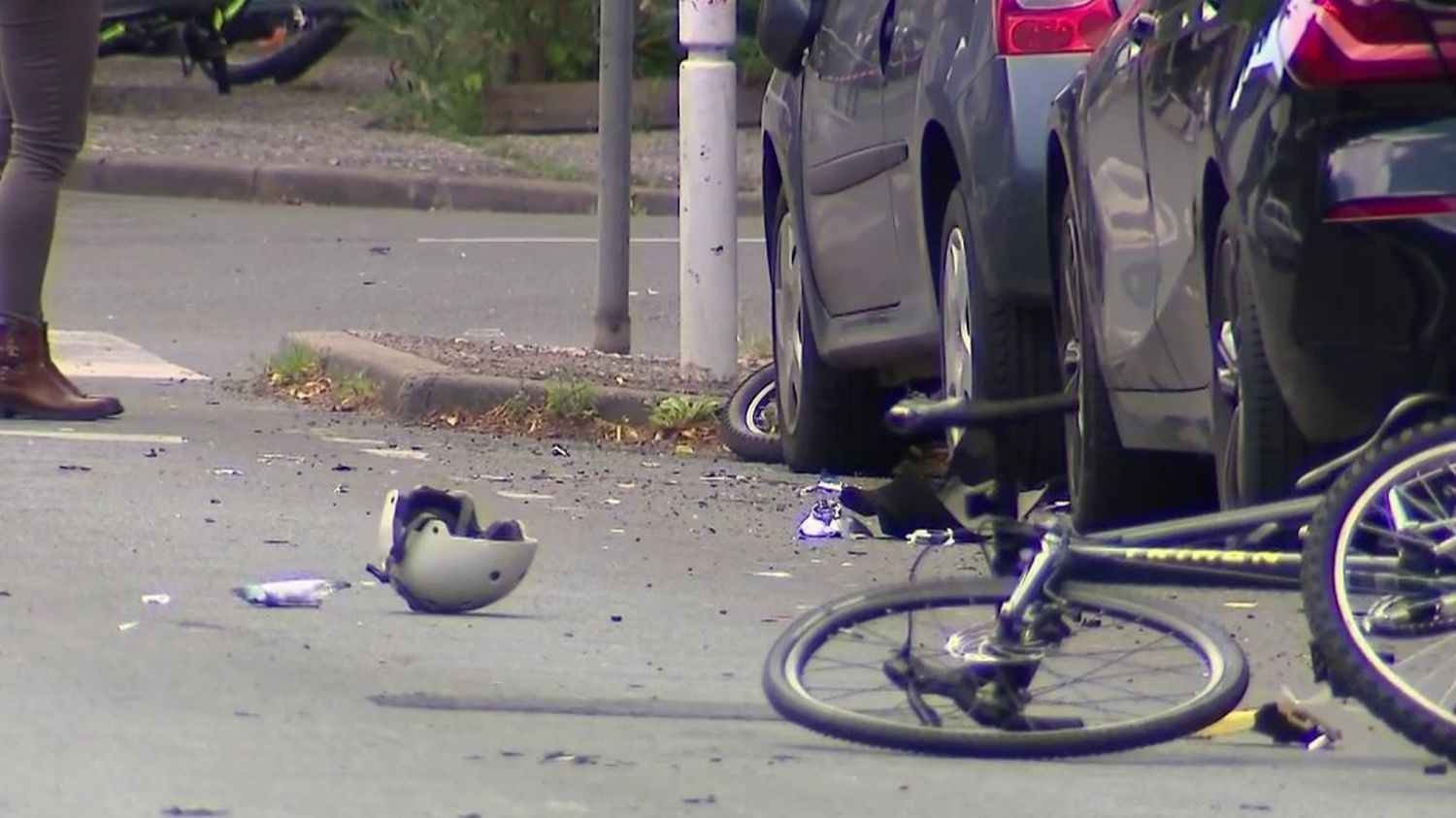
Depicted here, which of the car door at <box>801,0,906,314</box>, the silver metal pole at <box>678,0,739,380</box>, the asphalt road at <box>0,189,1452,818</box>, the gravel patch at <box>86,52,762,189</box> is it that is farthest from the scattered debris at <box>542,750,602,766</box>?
the gravel patch at <box>86,52,762,189</box>

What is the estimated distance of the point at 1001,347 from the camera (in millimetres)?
6961

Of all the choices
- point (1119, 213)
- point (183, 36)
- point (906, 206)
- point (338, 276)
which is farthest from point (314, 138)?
point (1119, 213)

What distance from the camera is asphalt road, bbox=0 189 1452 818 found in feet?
15.1

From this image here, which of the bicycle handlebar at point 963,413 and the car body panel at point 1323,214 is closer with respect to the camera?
the car body panel at point 1323,214

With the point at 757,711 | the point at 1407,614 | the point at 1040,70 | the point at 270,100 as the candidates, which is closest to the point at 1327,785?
the point at 1407,614

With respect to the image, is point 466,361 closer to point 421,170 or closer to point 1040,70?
point 1040,70

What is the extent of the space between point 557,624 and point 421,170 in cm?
1133

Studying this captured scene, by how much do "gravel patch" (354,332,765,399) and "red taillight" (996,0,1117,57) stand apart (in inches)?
94.7

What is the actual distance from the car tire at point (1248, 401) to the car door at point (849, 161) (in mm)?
2164

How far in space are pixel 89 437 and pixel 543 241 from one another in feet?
22.4

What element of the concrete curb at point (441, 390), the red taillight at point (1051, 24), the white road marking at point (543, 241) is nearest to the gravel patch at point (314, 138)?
the white road marking at point (543, 241)

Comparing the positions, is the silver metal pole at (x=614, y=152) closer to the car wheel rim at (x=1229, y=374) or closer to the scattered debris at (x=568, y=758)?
the car wheel rim at (x=1229, y=374)

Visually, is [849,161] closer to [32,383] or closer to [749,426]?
[749,426]

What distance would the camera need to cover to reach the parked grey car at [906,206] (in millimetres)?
6895
